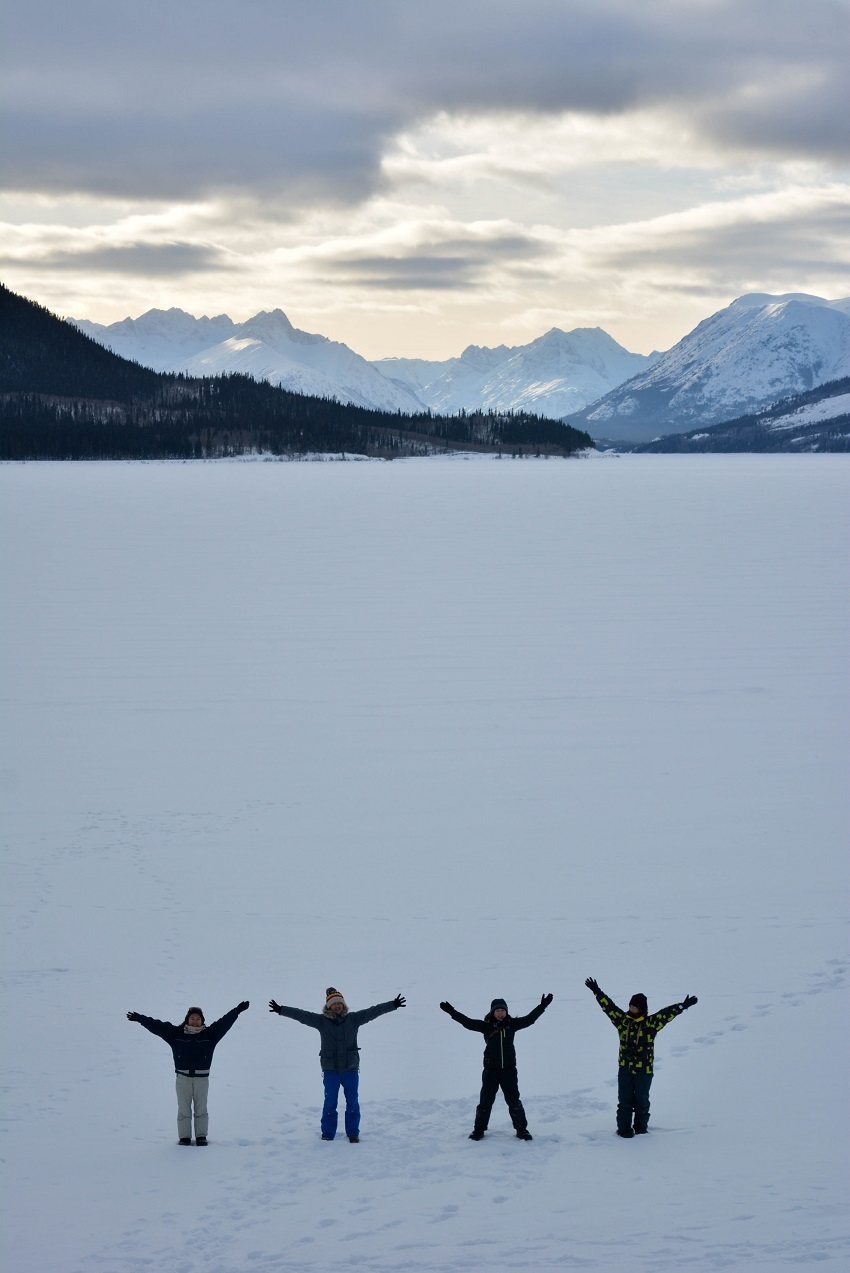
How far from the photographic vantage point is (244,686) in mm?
32875

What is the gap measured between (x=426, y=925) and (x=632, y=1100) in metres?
5.61

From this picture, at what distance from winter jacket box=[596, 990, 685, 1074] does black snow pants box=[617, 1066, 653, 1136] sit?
8 centimetres

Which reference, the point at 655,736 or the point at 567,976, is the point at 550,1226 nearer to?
the point at 567,976

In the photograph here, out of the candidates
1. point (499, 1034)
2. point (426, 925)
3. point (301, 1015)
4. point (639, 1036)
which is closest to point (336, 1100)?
point (301, 1015)

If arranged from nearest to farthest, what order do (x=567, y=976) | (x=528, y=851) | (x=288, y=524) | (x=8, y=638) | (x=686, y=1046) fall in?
(x=686, y=1046) < (x=567, y=976) < (x=528, y=851) < (x=8, y=638) < (x=288, y=524)

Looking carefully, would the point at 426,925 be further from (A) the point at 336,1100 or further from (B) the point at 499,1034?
(B) the point at 499,1034

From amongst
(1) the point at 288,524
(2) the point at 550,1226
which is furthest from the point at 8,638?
(1) the point at 288,524

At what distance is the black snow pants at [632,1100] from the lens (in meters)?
12.6

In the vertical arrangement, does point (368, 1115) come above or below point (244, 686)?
below

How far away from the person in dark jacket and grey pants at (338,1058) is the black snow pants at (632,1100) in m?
2.39

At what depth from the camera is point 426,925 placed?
17812 mm

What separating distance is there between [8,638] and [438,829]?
22.9 m

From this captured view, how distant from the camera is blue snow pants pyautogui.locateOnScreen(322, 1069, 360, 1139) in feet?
40.7

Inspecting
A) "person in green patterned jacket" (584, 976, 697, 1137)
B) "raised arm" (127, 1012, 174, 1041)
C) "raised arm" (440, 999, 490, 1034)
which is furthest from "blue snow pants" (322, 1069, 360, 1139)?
"person in green patterned jacket" (584, 976, 697, 1137)
